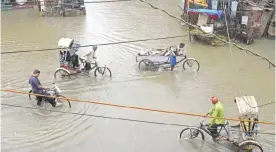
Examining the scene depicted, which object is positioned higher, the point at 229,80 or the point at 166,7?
the point at 166,7

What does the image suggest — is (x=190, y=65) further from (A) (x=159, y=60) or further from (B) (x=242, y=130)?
(B) (x=242, y=130)

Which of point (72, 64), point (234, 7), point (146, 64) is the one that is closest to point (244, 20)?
point (234, 7)

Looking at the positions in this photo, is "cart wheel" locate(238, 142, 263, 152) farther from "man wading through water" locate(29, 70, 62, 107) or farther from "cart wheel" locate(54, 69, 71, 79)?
"cart wheel" locate(54, 69, 71, 79)

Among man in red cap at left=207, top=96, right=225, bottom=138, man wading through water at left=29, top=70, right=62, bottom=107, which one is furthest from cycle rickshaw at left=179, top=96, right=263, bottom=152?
man wading through water at left=29, top=70, right=62, bottom=107

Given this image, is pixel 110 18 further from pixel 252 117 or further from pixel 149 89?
pixel 252 117

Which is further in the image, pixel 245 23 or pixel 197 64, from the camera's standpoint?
pixel 245 23

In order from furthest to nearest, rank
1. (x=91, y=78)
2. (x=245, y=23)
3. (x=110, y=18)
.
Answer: (x=110, y=18), (x=245, y=23), (x=91, y=78)

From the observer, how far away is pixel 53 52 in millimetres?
15922

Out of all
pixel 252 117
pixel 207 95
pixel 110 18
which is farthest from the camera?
pixel 110 18

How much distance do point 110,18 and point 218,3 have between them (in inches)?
245

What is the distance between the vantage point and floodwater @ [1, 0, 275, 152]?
400 inches

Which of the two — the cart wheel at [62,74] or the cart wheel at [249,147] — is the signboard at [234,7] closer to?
the cart wheel at [62,74]

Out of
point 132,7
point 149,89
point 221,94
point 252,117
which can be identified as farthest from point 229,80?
point 132,7

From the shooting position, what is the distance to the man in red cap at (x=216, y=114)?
30.5 ft
